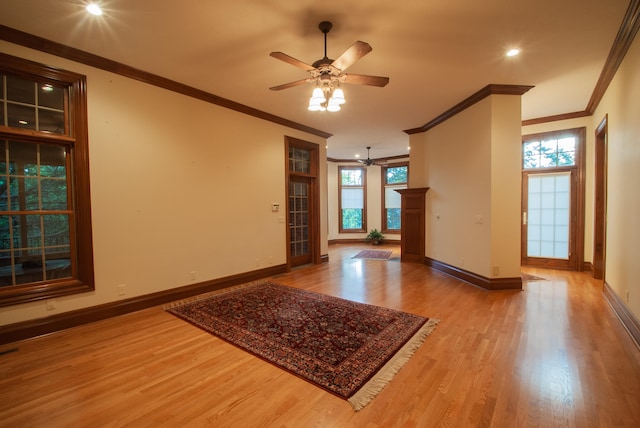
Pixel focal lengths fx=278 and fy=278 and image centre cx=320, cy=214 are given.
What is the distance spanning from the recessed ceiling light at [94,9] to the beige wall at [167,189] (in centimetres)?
87

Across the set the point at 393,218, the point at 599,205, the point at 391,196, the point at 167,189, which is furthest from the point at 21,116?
the point at 393,218

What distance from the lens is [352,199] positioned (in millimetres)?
9891

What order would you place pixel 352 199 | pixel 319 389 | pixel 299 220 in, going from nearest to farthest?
pixel 319 389 < pixel 299 220 < pixel 352 199

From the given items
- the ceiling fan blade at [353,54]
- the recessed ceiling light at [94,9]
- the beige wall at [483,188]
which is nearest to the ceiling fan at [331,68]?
the ceiling fan blade at [353,54]

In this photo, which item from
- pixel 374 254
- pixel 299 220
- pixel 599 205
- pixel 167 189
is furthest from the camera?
pixel 374 254

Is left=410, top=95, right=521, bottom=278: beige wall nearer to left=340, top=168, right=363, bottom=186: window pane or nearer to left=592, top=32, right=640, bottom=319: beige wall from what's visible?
left=592, top=32, right=640, bottom=319: beige wall

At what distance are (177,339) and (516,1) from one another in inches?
169

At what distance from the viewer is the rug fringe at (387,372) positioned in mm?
1849

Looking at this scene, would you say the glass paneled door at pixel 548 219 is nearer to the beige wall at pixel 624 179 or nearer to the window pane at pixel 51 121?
the beige wall at pixel 624 179

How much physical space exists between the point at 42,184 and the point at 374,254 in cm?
645

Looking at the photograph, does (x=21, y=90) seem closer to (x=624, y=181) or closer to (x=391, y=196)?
(x=624, y=181)

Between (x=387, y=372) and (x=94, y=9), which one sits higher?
(x=94, y=9)

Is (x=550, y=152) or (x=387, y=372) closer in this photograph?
(x=387, y=372)

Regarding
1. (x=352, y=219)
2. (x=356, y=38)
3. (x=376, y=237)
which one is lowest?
(x=376, y=237)
